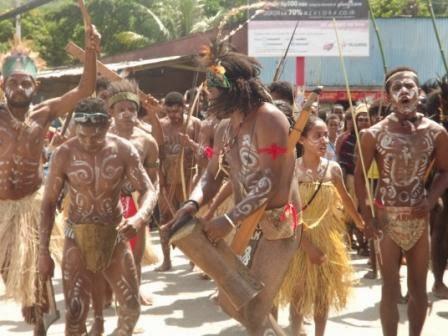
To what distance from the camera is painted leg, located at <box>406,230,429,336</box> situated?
5.52 metres

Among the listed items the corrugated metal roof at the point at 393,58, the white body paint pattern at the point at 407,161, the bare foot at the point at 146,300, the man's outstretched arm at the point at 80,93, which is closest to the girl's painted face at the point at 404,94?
the white body paint pattern at the point at 407,161

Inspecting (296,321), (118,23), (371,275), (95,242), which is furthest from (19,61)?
(118,23)

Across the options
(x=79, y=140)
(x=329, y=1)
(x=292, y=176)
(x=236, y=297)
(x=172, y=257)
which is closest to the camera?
(x=236, y=297)

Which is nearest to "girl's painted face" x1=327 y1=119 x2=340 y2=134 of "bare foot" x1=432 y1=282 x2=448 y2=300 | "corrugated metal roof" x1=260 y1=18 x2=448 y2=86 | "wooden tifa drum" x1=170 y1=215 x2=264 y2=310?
"bare foot" x1=432 y1=282 x2=448 y2=300

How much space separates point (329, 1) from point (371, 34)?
6.03 feet

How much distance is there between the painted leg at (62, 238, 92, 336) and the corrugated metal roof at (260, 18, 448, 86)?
1908 centimetres

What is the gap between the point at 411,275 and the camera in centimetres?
554

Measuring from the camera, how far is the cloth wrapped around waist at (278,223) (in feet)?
15.1

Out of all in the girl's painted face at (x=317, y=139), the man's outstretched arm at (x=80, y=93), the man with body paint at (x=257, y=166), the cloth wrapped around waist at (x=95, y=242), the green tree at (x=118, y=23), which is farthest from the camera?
the green tree at (x=118, y=23)

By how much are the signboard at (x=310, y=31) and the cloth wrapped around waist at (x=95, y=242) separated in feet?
56.4

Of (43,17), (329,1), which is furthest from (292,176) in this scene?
(43,17)

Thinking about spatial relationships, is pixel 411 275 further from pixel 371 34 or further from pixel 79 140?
pixel 371 34

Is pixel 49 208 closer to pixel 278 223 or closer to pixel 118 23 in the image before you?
pixel 278 223

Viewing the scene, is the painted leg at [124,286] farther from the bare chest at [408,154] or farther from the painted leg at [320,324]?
the bare chest at [408,154]
